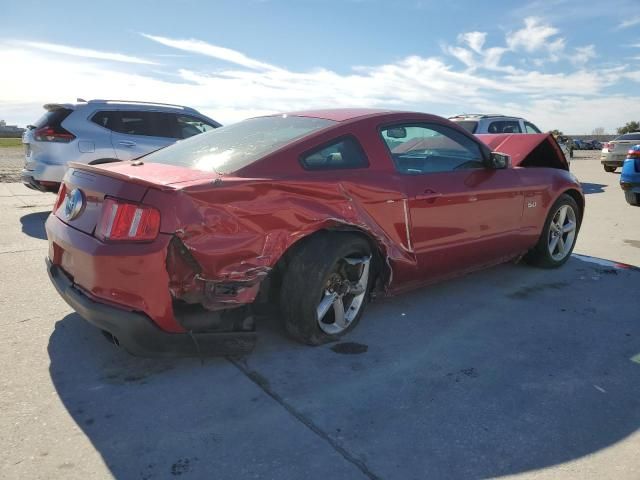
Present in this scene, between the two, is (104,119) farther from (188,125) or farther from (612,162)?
(612,162)

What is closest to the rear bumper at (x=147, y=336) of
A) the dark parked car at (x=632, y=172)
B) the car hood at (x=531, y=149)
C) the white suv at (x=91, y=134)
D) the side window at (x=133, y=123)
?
the car hood at (x=531, y=149)

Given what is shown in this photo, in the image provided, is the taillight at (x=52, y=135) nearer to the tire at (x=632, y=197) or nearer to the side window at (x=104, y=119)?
the side window at (x=104, y=119)

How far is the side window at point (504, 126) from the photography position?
11055 millimetres

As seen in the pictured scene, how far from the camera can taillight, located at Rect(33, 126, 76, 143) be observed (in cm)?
743

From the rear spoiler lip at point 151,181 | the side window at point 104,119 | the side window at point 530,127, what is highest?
the side window at point 530,127

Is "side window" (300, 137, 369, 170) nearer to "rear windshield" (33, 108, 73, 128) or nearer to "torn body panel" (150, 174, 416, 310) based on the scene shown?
"torn body panel" (150, 174, 416, 310)

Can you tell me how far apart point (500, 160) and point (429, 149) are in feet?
2.18

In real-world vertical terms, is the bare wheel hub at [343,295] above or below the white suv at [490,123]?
below

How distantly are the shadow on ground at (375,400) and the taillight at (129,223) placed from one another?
0.79 metres

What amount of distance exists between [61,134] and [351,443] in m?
6.77

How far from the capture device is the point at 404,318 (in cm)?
394

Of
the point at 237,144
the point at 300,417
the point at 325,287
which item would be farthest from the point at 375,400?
the point at 237,144

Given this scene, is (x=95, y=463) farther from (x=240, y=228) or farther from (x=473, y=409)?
(x=473, y=409)

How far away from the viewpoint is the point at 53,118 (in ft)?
24.7
